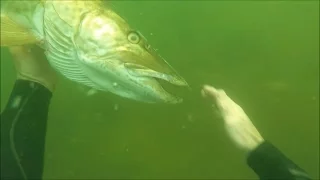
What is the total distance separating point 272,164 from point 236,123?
1.50ft

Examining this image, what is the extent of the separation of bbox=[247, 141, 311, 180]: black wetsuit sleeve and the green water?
2405 mm

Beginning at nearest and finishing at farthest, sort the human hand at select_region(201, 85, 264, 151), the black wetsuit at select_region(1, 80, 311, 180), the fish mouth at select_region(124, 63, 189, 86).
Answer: the fish mouth at select_region(124, 63, 189, 86) < the black wetsuit at select_region(1, 80, 311, 180) < the human hand at select_region(201, 85, 264, 151)

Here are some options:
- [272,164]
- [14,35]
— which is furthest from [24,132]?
[272,164]

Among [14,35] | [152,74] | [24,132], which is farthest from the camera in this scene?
[24,132]

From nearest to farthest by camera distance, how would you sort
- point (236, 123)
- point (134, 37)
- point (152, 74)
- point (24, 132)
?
point (152, 74)
point (134, 37)
point (24, 132)
point (236, 123)

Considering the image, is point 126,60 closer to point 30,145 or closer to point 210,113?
point 30,145

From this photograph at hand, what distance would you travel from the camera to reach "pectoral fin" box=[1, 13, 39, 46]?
8.17 feet

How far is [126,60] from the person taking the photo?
2.28m

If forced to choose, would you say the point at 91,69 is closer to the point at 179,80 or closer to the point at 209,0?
the point at 179,80

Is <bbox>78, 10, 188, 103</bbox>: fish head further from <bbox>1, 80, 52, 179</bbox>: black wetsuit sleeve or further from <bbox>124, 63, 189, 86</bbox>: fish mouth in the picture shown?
<bbox>1, 80, 52, 179</bbox>: black wetsuit sleeve

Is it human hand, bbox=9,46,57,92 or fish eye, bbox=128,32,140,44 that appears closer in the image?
fish eye, bbox=128,32,140,44

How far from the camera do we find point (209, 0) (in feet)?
39.7

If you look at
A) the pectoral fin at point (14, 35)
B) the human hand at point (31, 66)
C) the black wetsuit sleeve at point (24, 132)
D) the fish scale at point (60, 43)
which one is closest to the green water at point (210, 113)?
the human hand at point (31, 66)

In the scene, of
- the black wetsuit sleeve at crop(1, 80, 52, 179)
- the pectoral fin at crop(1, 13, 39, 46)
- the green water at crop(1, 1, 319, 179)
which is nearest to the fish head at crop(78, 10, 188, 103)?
the pectoral fin at crop(1, 13, 39, 46)
